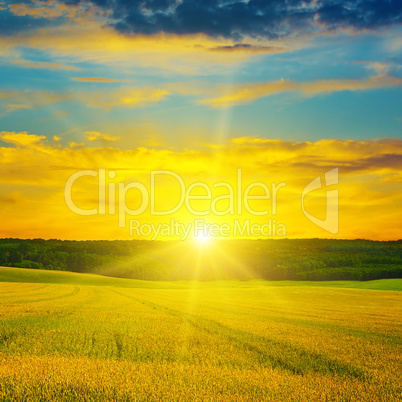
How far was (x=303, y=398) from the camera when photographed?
1020cm

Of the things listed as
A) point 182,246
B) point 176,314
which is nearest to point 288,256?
point 182,246

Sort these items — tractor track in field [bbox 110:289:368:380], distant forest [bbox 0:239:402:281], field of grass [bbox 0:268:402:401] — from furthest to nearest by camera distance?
1. distant forest [bbox 0:239:402:281]
2. tractor track in field [bbox 110:289:368:380]
3. field of grass [bbox 0:268:402:401]

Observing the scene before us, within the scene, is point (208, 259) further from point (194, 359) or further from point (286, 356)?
point (194, 359)

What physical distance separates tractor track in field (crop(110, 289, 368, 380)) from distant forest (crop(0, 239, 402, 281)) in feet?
337

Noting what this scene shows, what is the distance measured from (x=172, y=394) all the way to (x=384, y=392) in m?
5.09

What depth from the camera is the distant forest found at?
122375 millimetres

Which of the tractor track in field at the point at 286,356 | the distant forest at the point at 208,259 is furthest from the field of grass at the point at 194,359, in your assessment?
the distant forest at the point at 208,259

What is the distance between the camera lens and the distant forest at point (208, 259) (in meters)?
122

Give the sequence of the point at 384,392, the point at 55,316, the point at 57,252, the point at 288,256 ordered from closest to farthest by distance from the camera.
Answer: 1. the point at 384,392
2. the point at 55,316
3. the point at 57,252
4. the point at 288,256

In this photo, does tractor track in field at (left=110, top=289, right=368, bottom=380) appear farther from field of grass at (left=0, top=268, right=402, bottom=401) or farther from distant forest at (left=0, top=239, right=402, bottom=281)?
distant forest at (left=0, top=239, right=402, bottom=281)

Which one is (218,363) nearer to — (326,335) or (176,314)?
(326,335)

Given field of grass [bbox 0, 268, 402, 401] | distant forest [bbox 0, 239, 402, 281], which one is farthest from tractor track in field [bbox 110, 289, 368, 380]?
distant forest [bbox 0, 239, 402, 281]

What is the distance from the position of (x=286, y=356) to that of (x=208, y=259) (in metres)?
135

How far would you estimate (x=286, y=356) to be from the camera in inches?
588
